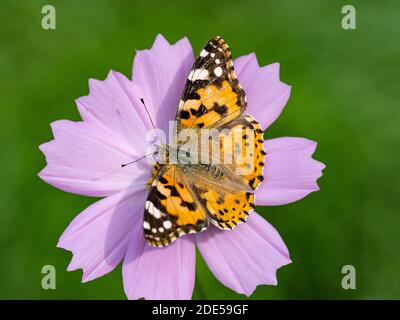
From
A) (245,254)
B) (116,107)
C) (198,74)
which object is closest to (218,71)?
(198,74)

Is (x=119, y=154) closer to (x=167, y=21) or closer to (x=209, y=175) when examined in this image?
(x=209, y=175)

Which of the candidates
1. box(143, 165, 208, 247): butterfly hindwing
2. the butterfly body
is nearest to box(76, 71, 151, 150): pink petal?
the butterfly body

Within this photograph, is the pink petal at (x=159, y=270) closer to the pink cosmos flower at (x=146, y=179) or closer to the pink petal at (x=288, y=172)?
the pink cosmos flower at (x=146, y=179)

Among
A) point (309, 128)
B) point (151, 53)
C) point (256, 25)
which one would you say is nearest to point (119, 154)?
point (151, 53)

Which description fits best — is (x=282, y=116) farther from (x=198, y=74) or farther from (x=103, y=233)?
(x=103, y=233)

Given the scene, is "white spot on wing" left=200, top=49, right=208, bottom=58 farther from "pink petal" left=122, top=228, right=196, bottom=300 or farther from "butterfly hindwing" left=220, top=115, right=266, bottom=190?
"pink petal" left=122, top=228, right=196, bottom=300

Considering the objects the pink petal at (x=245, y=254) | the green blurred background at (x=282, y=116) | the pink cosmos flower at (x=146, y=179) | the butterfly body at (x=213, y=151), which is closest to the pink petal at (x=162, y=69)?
the pink cosmos flower at (x=146, y=179)
